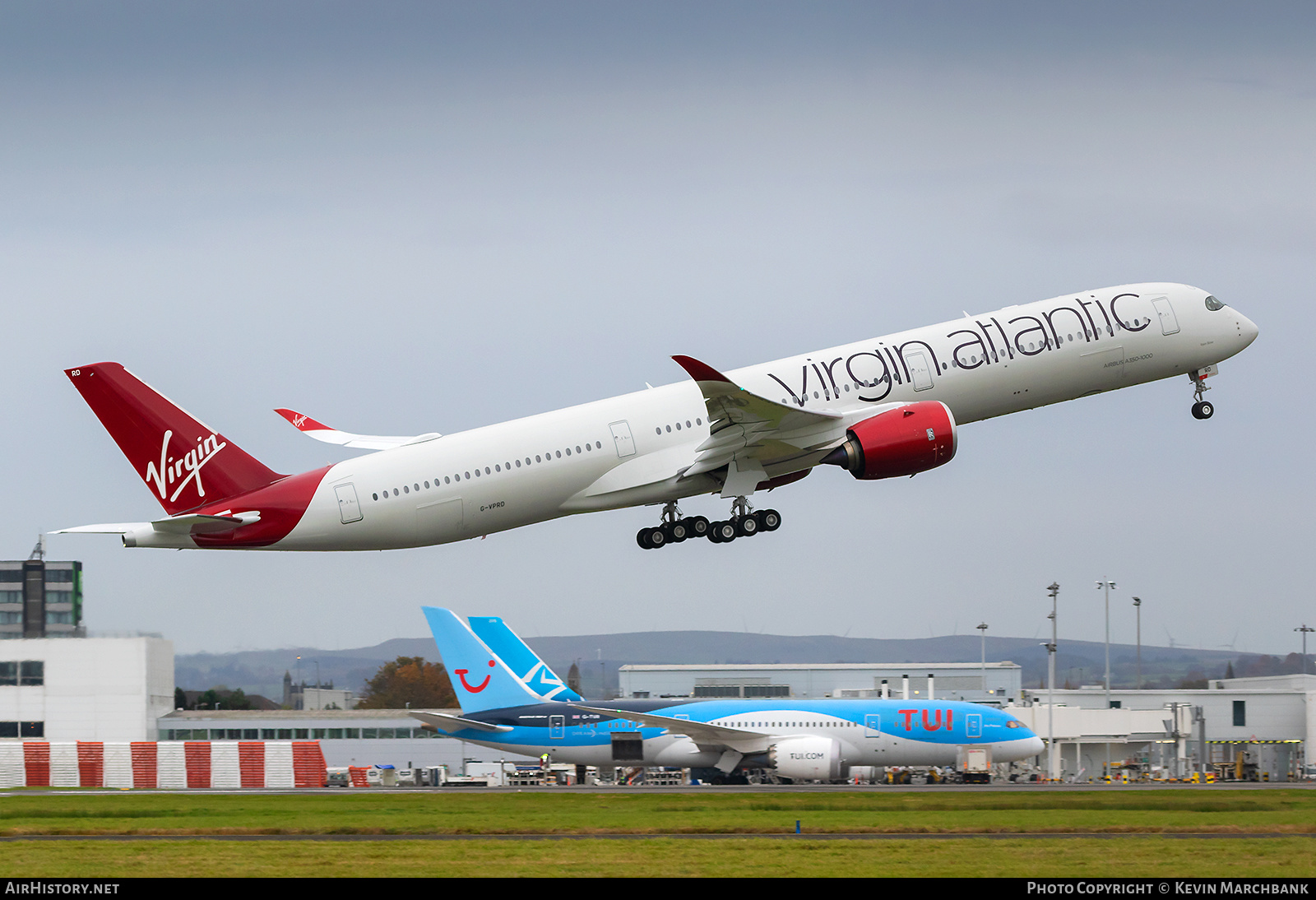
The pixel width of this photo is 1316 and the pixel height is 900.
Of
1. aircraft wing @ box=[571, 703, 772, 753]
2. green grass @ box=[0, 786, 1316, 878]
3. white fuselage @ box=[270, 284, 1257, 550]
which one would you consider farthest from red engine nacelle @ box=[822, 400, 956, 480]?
aircraft wing @ box=[571, 703, 772, 753]

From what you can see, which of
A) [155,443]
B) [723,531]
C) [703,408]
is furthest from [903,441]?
[155,443]

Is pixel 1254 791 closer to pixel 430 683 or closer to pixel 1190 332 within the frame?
pixel 1190 332

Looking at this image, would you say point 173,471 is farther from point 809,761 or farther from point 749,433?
point 809,761

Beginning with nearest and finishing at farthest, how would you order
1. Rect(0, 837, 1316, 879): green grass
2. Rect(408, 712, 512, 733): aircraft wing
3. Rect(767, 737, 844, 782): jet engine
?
1. Rect(0, 837, 1316, 879): green grass
2. Rect(767, 737, 844, 782): jet engine
3. Rect(408, 712, 512, 733): aircraft wing

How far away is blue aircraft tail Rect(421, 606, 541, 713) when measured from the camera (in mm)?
80312

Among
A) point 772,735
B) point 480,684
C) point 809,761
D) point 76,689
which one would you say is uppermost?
point 480,684

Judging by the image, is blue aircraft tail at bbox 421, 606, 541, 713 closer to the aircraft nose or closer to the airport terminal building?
the aircraft nose

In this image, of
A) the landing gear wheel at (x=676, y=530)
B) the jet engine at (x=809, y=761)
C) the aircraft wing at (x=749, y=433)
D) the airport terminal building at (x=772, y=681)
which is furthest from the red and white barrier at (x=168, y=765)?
the airport terminal building at (x=772, y=681)

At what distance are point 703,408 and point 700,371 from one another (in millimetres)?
4329

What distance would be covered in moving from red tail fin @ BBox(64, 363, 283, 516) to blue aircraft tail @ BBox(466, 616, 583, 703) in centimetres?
3432

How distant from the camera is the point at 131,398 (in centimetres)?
4953

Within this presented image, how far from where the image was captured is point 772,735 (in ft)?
245

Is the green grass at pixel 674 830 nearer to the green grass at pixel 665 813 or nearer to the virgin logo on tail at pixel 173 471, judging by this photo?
the green grass at pixel 665 813
